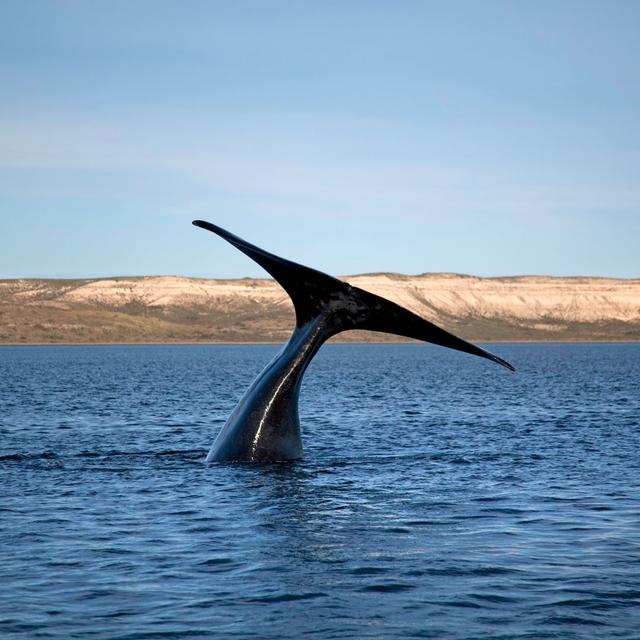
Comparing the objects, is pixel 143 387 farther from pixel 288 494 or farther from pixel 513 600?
pixel 513 600

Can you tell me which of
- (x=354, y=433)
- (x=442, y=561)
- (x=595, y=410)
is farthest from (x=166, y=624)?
(x=595, y=410)

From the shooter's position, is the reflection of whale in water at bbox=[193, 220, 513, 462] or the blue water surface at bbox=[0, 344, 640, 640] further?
the reflection of whale in water at bbox=[193, 220, 513, 462]

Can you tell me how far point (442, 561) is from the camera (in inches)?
574

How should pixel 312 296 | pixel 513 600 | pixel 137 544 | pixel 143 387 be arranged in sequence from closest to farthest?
pixel 513 600 → pixel 137 544 → pixel 312 296 → pixel 143 387

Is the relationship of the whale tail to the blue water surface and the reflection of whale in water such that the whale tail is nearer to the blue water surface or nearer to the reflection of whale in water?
the reflection of whale in water

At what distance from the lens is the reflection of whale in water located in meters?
19.8

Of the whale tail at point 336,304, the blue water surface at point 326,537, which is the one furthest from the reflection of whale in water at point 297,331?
the blue water surface at point 326,537

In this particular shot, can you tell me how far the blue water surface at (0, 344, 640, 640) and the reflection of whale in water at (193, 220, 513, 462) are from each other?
780mm

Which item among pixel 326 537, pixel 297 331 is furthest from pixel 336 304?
pixel 326 537

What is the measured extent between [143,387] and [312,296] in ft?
152

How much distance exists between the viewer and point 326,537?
52.3 feet

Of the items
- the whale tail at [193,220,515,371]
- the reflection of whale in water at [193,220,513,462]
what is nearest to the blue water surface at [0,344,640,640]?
the reflection of whale in water at [193,220,513,462]

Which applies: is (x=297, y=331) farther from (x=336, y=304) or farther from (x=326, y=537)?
(x=326, y=537)

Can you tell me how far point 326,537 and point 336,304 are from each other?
5829 millimetres
